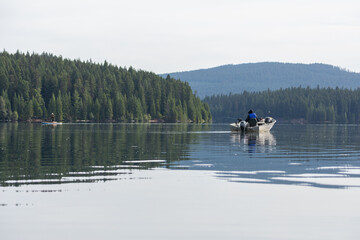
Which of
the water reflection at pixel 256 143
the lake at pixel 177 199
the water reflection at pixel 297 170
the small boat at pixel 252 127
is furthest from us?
the small boat at pixel 252 127

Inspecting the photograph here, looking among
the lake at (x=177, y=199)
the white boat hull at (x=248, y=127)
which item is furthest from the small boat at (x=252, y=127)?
the lake at (x=177, y=199)

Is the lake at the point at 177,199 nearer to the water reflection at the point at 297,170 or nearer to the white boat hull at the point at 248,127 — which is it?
the water reflection at the point at 297,170

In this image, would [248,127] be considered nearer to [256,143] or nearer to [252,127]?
[252,127]

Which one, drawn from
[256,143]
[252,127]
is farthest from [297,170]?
[252,127]

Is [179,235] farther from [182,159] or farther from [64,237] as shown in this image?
[182,159]

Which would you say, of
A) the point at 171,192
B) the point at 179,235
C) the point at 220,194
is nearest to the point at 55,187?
the point at 171,192

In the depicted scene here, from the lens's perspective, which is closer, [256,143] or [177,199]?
[177,199]

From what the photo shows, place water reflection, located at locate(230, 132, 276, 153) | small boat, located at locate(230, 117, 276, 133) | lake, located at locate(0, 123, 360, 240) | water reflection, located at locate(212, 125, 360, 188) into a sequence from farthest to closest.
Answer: small boat, located at locate(230, 117, 276, 133), water reflection, located at locate(230, 132, 276, 153), water reflection, located at locate(212, 125, 360, 188), lake, located at locate(0, 123, 360, 240)

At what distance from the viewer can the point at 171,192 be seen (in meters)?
22.6

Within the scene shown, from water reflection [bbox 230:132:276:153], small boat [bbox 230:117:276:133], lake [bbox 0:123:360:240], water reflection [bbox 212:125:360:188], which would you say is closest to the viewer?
lake [bbox 0:123:360:240]

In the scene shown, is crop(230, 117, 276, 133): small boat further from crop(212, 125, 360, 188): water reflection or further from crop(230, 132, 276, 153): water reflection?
crop(212, 125, 360, 188): water reflection

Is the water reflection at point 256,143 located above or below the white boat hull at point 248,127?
below

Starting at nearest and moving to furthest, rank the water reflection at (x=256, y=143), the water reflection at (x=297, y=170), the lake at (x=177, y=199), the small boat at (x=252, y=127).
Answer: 1. the lake at (x=177, y=199)
2. the water reflection at (x=297, y=170)
3. the water reflection at (x=256, y=143)
4. the small boat at (x=252, y=127)

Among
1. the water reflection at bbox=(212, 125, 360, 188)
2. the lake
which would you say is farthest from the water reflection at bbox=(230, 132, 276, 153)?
the lake
